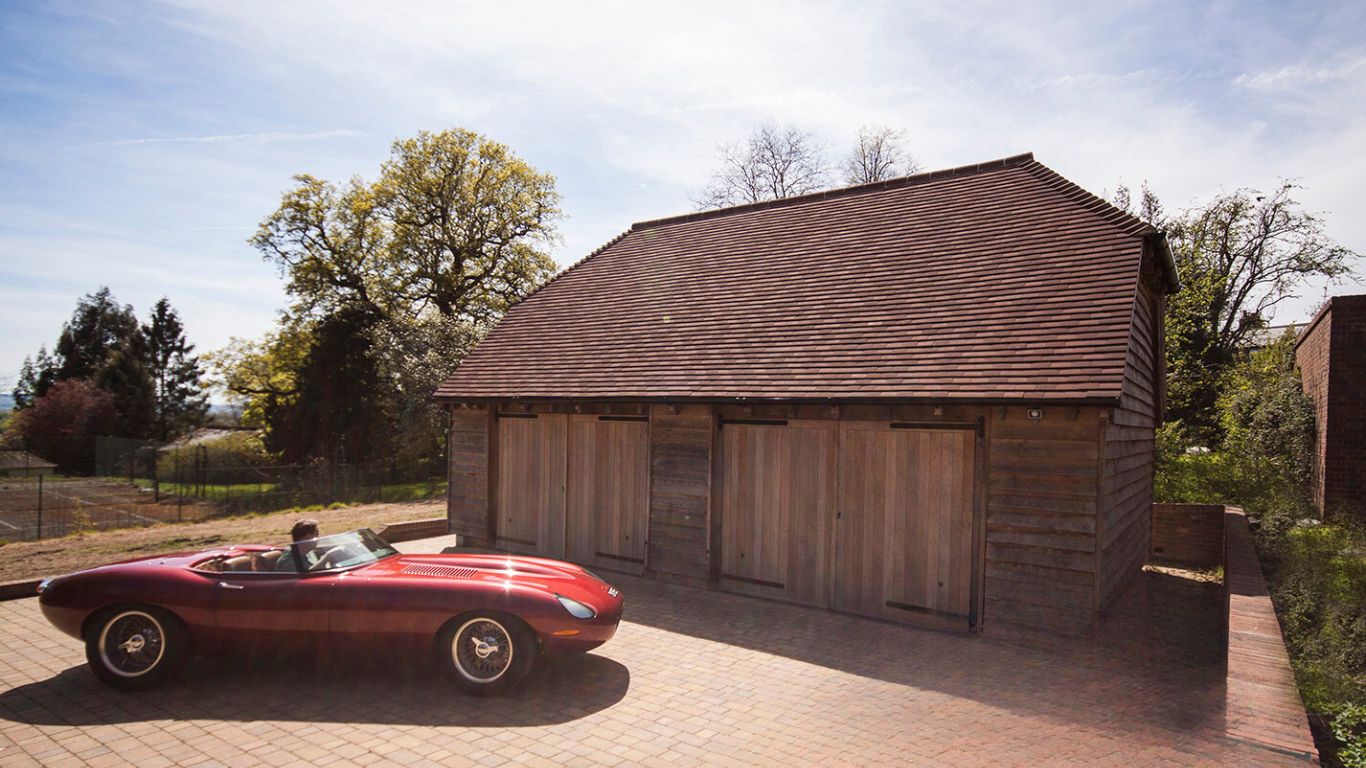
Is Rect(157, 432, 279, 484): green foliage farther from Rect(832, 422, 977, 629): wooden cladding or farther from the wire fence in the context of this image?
Rect(832, 422, 977, 629): wooden cladding

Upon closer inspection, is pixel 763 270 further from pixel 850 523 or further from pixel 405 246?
pixel 405 246

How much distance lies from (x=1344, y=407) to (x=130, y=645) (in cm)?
1701

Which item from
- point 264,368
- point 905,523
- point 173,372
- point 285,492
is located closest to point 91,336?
point 173,372

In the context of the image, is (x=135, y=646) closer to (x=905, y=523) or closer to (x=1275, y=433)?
(x=905, y=523)

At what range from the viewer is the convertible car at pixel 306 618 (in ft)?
19.9

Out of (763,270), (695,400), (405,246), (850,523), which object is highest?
(405,246)

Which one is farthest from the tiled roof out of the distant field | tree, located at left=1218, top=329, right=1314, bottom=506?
the distant field

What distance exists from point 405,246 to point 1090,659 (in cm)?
3228

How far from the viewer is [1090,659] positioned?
727cm

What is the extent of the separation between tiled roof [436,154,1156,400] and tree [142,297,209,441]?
4820cm

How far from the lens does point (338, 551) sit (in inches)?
261

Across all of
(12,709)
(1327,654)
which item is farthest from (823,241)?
(12,709)

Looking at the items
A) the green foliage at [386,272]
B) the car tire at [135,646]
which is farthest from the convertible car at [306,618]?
the green foliage at [386,272]

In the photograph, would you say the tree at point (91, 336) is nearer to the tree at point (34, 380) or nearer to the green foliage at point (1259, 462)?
the tree at point (34, 380)
